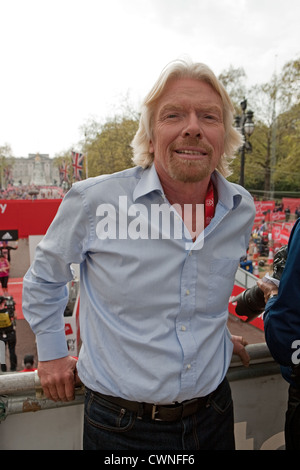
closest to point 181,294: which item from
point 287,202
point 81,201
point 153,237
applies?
point 153,237

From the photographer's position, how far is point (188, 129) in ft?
4.76

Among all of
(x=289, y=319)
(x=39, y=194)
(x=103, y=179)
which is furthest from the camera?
(x=39, y=194)

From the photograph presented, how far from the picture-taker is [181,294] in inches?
56.1

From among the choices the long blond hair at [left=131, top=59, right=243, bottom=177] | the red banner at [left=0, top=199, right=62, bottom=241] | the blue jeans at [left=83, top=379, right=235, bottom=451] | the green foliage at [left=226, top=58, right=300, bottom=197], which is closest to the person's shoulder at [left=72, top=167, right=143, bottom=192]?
the long blond hair at [left=131, top=59, right=243, bottom=177]

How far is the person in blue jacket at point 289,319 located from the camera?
4.34 ft

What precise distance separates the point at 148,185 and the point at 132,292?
440 millimetres

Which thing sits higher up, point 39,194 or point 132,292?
point 39,194

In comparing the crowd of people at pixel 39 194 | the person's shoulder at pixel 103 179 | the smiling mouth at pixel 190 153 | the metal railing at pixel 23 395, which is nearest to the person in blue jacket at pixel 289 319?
the metal railing at pixel 23 395

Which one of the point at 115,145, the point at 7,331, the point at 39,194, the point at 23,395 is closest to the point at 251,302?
the point at 23,395

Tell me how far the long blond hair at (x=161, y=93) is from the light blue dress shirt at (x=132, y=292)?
280 mm

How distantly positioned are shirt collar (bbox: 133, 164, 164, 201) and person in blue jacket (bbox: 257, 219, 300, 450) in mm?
564

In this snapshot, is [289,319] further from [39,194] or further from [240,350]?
[39,194]

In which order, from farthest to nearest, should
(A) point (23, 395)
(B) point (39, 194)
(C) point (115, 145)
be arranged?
(B) point (39, 194)
(C) point (115, 145)
(A) point (23, 395)

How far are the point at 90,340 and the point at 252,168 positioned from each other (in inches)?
1310
